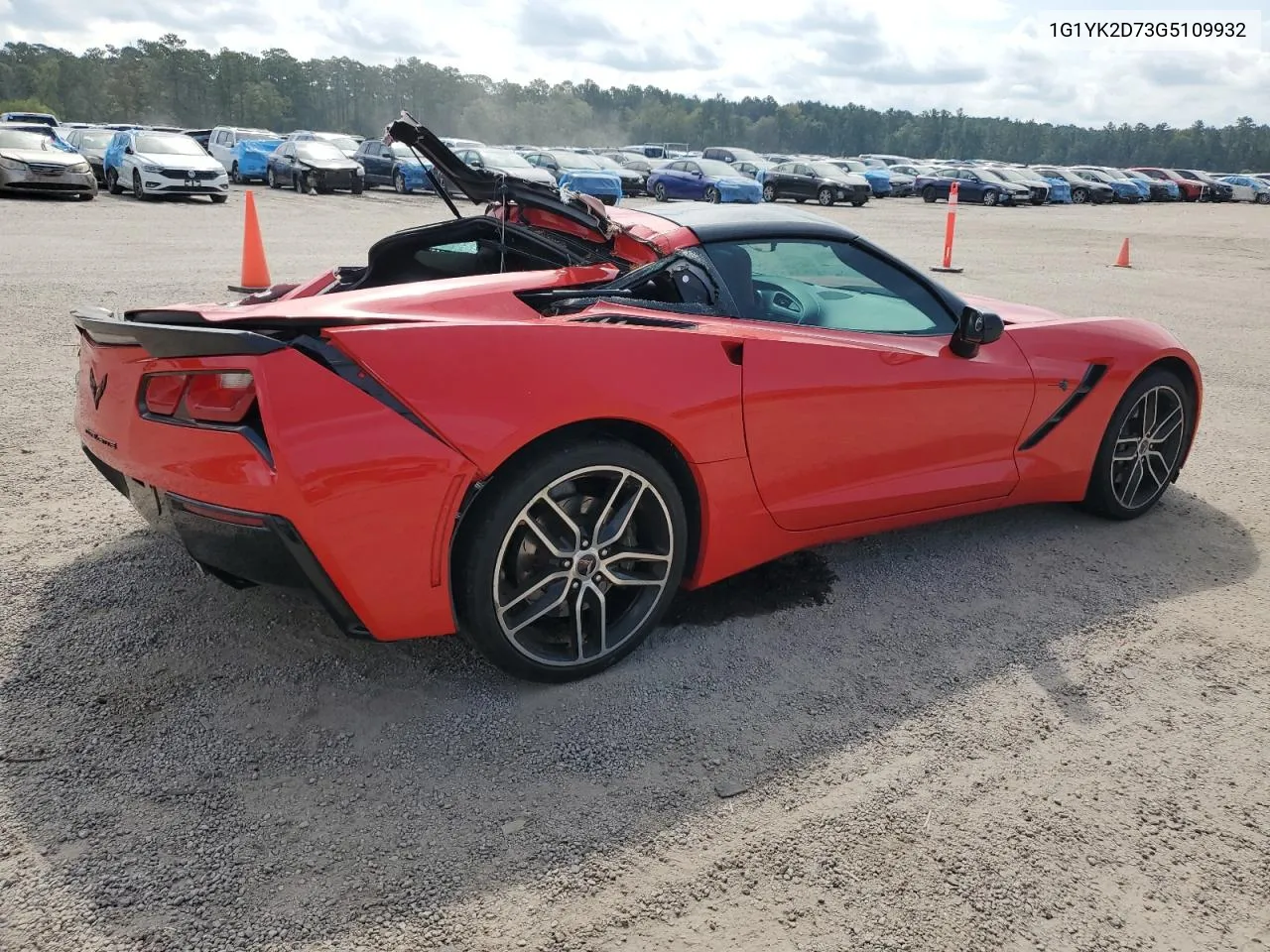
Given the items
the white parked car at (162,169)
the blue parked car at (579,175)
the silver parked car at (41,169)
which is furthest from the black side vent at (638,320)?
the blue parked car at (579,175)

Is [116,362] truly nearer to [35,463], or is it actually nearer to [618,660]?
[618,660]

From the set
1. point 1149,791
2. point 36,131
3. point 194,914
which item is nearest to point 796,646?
point 1149,791

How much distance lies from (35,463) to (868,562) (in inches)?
144

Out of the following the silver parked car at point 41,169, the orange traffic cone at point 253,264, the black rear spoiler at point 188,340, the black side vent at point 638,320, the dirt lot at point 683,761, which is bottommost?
the dirt lot at point 683,761

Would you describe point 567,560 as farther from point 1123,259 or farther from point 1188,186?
point 1188,186

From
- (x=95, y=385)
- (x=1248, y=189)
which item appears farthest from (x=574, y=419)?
(x=1248, y=189)

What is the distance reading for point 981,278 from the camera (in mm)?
13305

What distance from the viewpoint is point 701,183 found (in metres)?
28.6

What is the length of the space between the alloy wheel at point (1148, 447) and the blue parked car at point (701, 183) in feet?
78.7

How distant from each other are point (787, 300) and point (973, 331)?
692 mm

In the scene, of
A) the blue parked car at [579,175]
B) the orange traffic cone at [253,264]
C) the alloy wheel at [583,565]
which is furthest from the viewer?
the blue parked car at [579,175]

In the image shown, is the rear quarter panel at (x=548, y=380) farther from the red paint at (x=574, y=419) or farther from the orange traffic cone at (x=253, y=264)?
the orange traffic cone at (x=253, y=264)

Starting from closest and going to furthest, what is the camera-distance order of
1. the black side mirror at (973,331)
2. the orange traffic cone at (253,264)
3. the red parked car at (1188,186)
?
the black side mirror at (973,331) → the orange traffic cone at (253,264) → the red parked car at (1188,186)

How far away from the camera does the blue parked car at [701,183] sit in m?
27.8
